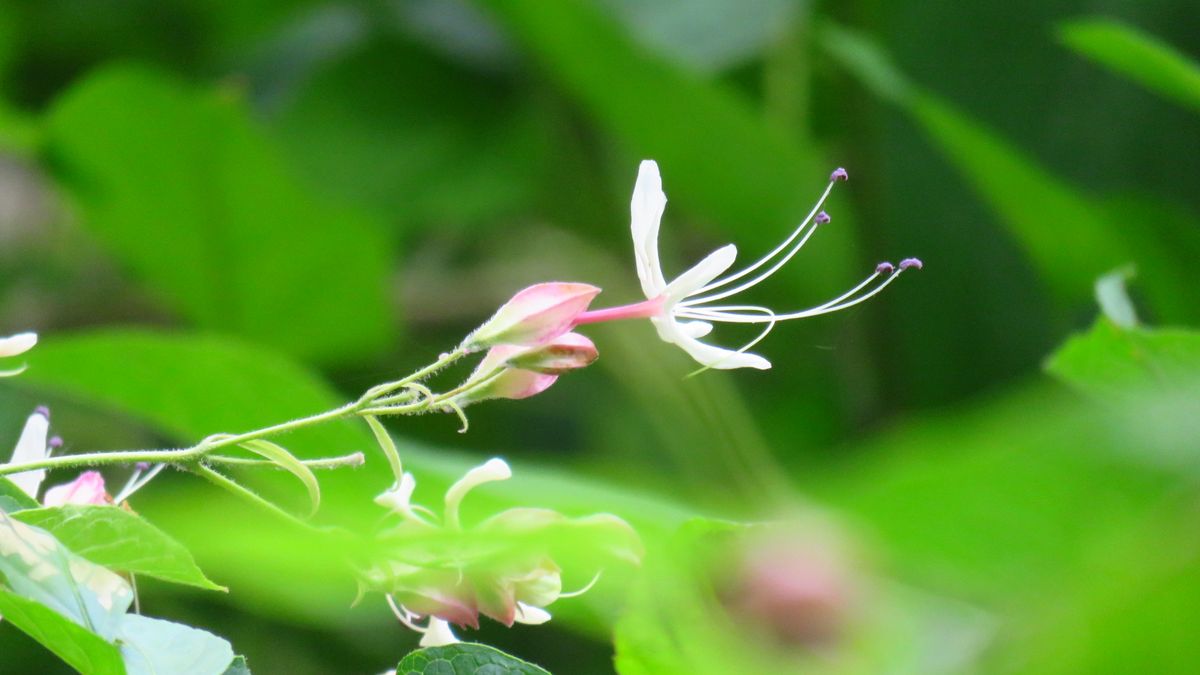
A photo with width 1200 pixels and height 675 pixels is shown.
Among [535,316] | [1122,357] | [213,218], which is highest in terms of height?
[213,218]

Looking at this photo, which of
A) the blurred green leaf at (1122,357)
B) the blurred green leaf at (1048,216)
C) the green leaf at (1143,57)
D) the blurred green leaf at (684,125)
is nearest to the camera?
the blurred green leaf at (1122,357)

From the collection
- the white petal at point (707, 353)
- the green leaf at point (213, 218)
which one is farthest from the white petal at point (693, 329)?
the green leaf at point (213, 218)

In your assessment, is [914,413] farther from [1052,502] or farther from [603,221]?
[1052,502]

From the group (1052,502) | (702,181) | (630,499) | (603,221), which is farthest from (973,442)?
(603,221)

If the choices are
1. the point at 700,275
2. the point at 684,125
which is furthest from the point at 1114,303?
the point at 684,125

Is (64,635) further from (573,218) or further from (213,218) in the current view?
(573,218)

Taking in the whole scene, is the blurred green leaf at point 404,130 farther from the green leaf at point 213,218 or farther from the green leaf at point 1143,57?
the green leaf at point 1143,57

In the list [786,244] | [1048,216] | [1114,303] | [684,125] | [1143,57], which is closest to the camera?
[786,244]

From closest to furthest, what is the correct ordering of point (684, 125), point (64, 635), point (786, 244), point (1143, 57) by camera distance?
point (64, 635) → point (786, 244) → point (1143, 57) → point (684, 125)
